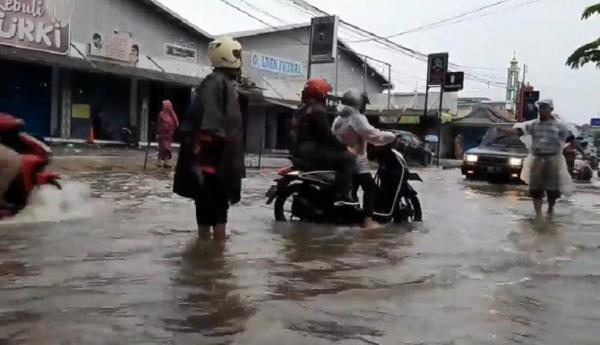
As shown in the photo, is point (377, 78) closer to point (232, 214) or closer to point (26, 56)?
point (26, 56)

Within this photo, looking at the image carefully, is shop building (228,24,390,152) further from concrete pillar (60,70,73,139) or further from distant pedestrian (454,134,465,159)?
concrete pillar (60,70,73,139)

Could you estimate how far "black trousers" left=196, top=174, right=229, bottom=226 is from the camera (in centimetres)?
570

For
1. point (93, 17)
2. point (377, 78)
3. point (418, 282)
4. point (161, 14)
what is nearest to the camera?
point (418, 282)

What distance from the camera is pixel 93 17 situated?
2850 centimetres

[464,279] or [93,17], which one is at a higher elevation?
[93,17]

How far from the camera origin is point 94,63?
2680cm

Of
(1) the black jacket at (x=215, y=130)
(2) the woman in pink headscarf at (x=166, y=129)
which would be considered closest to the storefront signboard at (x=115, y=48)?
(2) the woman in pink headscarf at (x=166, y=129)

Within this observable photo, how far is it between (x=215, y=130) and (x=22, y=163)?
2.29 m

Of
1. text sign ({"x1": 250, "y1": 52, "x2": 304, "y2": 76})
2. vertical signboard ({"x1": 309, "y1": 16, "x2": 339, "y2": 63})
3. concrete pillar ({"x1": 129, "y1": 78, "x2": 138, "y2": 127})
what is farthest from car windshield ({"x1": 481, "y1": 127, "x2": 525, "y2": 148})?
text sign ({"x1": 250, "y1": 52, "x2": 304, "y2": 76})

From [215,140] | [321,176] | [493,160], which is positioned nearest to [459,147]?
[493,160]

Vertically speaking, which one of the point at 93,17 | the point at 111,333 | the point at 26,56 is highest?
the point at 93,17

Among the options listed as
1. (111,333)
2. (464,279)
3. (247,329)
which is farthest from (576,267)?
(111,333)

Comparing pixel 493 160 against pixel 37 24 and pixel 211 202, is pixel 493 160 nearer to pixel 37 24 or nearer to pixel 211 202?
pixel 211 202

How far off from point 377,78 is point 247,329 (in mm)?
45747
